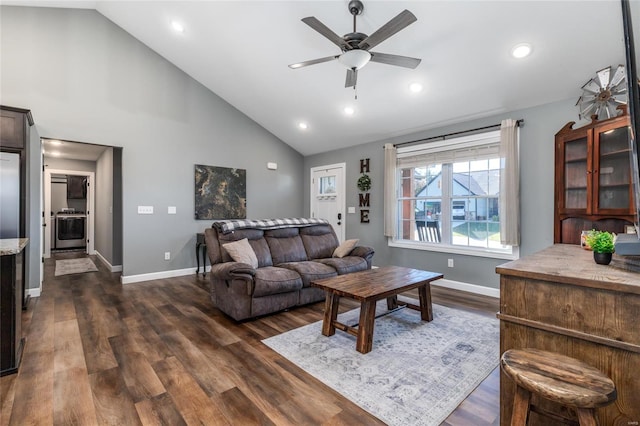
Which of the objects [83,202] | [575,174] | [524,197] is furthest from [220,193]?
[83,202]

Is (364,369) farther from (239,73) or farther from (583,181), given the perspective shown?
(239,73)

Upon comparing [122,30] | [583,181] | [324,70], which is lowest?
[583,181]

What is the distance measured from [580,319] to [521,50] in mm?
Result: 2905

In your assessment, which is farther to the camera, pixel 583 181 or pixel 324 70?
pixel 324 70

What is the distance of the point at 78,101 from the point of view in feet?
13.5

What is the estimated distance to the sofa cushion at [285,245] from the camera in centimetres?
392

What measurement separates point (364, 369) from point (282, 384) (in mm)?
592

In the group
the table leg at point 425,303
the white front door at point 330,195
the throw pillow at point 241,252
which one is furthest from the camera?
the white front door at point 330,195

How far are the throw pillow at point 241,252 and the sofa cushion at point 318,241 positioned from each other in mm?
982

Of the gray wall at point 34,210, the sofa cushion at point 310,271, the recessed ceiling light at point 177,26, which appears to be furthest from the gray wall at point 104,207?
the sofa cushion at point 310,271

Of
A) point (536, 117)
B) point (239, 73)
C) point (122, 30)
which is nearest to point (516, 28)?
point (536, 117)

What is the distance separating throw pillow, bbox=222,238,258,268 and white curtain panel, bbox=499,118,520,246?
10.3 feet

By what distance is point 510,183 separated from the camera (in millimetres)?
3701

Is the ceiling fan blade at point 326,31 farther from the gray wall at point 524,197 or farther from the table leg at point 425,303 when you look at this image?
the gray wall at point 524,197
